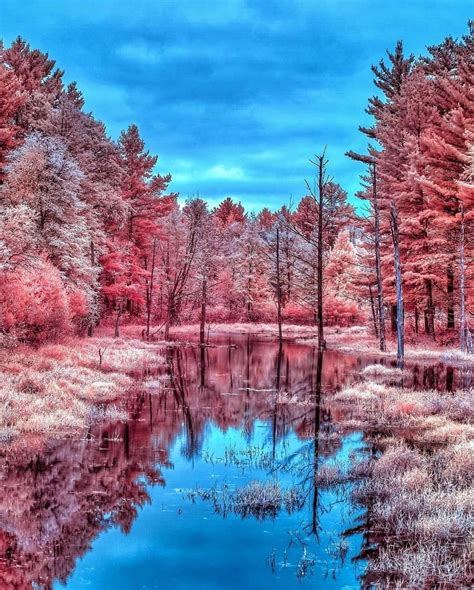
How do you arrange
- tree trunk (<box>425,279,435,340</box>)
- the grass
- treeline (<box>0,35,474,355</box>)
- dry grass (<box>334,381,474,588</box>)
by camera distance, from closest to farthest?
1. dry grass (<box>334,381,474,588</box>)
2. the grass
3. treeline (<box>0,35,474,355</box>)
4. tree trunk (<box>425,279,435,340</box>)

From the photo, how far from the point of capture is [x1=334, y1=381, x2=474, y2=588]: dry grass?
6207 millimetres

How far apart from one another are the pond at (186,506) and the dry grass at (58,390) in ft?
3.10

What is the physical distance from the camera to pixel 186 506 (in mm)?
8617

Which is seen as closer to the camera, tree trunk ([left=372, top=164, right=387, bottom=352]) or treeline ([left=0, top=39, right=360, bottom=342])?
treeline ([left=0, top=39, right=360, bottom=342])

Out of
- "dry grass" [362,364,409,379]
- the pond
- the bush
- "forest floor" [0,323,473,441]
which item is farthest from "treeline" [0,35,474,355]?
the pond

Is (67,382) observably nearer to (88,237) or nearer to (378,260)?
(88,237)

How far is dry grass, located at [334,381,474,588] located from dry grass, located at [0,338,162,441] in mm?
6745

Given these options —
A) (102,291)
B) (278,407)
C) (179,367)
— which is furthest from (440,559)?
(102,291)

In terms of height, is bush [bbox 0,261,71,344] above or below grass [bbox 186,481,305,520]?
above

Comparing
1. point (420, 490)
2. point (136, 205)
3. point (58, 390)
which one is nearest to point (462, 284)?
point (58, 390)

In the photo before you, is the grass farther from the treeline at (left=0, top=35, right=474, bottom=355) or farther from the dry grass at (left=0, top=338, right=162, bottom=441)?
the treeline at (left=0, top=35, right=474, bottom=355)

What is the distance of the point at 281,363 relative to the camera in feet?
93.0

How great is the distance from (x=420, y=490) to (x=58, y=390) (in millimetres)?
10679

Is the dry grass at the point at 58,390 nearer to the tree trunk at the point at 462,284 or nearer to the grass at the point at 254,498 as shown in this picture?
the grass at the point at 254,498
